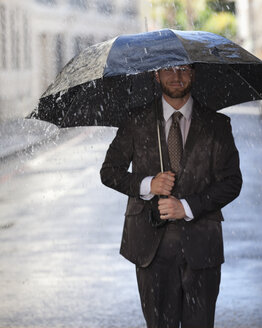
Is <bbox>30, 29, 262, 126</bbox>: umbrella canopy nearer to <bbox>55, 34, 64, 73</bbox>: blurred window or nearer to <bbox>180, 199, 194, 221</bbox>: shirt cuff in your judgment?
<bbox>180, 199, 194, 221</bbox>: shirt cuff

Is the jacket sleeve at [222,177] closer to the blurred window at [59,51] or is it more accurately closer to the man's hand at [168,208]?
the man's hand at [168,208]

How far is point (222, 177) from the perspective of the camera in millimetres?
4164

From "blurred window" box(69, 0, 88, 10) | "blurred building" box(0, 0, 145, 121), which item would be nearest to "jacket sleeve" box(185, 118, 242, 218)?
"blurred building" box(0, 0, 145, 121)

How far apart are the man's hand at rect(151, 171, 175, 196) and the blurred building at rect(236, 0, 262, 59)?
6804 cm

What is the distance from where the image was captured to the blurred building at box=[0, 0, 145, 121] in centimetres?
4447

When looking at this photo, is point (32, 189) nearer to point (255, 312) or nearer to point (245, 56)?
point (255, 312)

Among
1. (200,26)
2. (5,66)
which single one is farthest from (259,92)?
(200,26)

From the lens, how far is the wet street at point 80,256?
21.1 ft

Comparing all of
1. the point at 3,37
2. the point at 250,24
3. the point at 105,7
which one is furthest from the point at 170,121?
the point at 250,24

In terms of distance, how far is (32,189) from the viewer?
579 inches

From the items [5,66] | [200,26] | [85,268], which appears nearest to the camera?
[85,268]

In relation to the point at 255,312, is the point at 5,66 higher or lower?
lower

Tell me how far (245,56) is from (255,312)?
8.99 feet

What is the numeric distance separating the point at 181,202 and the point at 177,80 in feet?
1.85
